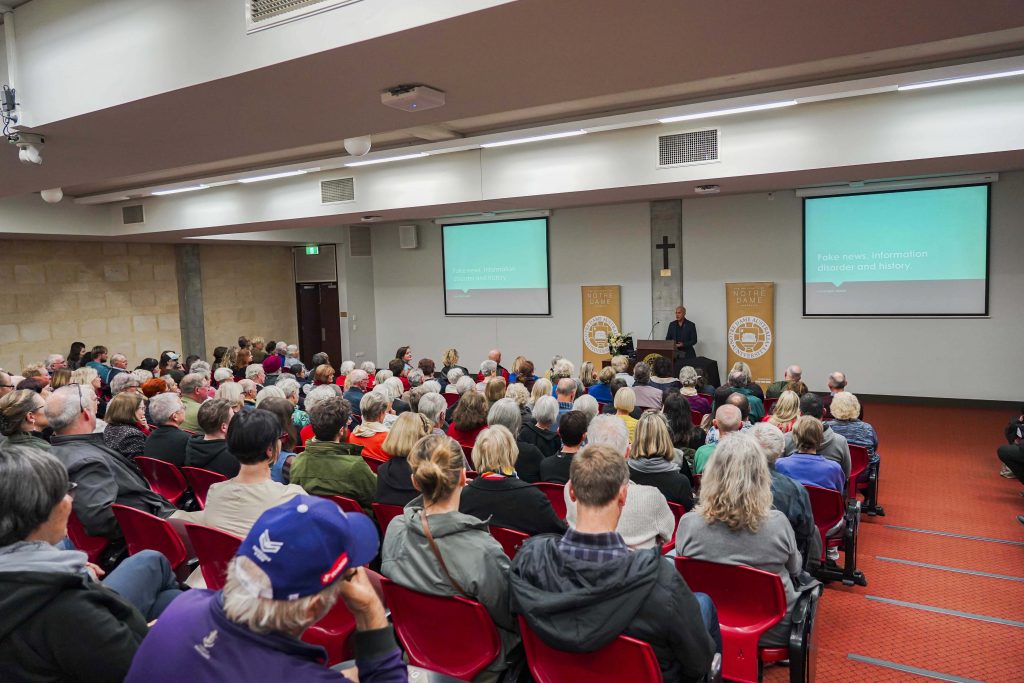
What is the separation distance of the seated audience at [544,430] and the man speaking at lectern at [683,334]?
245 inches

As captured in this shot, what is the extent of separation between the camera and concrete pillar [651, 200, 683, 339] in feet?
35.0

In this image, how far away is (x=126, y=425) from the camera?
417 cm

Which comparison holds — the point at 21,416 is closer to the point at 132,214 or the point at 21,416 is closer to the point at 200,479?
the point at 200,479

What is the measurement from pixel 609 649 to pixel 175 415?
3541 millimetres

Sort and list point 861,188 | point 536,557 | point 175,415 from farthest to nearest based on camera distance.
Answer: point 861,188 → point 175,415 → point 536,557

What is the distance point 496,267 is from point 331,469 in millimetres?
9380

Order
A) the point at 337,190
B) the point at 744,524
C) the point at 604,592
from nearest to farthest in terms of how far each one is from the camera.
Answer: the point at 604,592
the point at 744,524
the point at 337,190

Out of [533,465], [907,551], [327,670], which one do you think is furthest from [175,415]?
[907,551]

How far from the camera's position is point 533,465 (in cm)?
398

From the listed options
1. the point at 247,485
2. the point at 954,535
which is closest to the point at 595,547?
the point at 247,485

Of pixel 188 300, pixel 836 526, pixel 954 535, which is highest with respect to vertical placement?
pixel 188 300

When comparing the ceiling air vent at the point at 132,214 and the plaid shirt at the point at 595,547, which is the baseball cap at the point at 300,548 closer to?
the plaid shirt at the point at 595,547

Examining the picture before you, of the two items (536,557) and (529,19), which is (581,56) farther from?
(536,557)

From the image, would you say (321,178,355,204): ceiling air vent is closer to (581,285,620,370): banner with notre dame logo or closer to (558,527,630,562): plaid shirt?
(581,285,620,370): banner with notre dame logo
